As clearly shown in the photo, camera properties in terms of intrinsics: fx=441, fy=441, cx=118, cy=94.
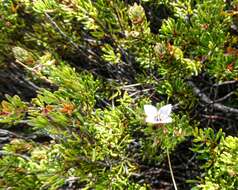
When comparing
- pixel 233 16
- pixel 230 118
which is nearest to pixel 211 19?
pixel 233 16

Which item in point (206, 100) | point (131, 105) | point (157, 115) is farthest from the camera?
point (206, 100)

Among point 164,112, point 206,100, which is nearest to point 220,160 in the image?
point 164,112

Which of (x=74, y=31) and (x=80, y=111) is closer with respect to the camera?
(x=80, y=111)

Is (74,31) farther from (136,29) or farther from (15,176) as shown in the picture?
(15,176)

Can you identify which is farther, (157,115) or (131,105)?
(131,105)

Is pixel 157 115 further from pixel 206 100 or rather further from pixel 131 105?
pixel 206 100

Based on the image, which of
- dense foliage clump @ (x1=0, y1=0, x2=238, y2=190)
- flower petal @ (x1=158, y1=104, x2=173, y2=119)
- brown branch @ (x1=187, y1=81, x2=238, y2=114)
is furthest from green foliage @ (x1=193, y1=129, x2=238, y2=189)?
brown branch @ (x1=187, y1=81, x2=238, y2=114)
